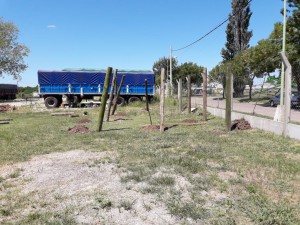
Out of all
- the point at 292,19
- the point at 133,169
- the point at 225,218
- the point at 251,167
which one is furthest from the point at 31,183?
the point at 292,19

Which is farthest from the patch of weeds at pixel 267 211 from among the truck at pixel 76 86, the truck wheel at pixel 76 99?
the truck wheel at pixel 76 99

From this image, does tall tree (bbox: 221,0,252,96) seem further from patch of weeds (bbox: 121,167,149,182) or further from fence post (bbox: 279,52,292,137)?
patch of weeds (bbox: 121,167,149,182)

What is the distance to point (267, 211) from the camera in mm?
3957

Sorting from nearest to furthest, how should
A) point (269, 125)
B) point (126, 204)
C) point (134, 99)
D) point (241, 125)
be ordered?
point (126, 204) → point (269, 125) → point (241, 125) → point (134, 99)

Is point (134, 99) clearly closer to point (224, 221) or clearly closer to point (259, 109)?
point (259, 109)

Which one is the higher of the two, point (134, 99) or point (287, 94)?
point (287, 94)

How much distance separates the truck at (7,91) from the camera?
5403cm

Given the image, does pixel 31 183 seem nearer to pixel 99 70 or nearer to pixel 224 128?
pixel 224 128

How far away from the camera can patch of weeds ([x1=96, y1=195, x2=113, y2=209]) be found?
4289 millimetres

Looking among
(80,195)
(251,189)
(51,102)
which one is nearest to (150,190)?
(80,195)

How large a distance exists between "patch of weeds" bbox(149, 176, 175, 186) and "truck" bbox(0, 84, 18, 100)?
178ft

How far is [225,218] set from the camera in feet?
12.6

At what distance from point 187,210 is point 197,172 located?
1852 millimetres

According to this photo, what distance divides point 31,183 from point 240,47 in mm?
49935
